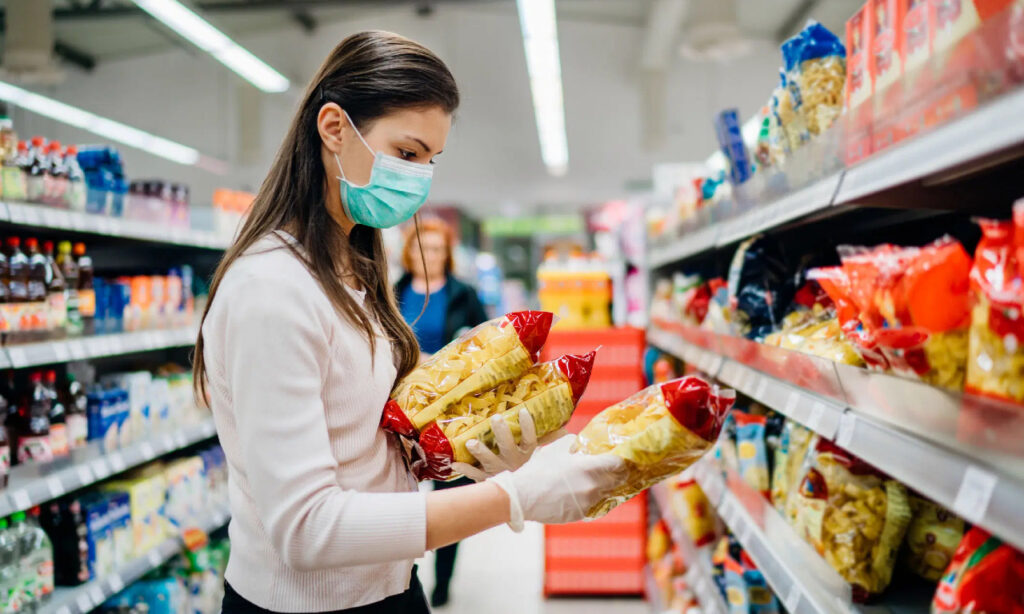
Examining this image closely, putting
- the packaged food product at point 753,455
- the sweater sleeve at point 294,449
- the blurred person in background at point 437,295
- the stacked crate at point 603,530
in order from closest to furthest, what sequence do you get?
the sweater sleeve at point 294,449
the packaged food product at point 753,455
the stacked crate at point 603,530
the blurred person in background at point 437,295

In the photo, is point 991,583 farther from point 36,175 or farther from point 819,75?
point 36,175

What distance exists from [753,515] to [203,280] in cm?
330

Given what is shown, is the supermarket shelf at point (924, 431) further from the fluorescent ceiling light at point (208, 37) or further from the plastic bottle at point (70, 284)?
the fluorescent ceiling light at point (208, 37)

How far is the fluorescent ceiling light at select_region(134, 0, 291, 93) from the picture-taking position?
6324 mm

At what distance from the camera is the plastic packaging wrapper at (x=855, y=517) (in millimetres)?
1297

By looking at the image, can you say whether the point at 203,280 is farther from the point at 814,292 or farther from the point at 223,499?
the point at 814,292

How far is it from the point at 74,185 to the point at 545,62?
637 cm

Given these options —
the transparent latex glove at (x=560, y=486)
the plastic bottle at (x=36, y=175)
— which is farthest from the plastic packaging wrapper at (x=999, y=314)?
the plastic bottle at (x=36, y=175)

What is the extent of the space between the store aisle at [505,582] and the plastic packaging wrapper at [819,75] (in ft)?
9.78

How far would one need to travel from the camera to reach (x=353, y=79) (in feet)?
4.00

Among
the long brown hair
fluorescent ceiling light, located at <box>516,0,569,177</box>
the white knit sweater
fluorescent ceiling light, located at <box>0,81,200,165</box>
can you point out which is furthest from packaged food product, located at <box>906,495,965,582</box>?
fluorescent ceiling light, located at <box>0,81,200,165</box>

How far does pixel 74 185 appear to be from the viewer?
2529mm

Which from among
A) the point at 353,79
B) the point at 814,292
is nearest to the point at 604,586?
the point at 814,292

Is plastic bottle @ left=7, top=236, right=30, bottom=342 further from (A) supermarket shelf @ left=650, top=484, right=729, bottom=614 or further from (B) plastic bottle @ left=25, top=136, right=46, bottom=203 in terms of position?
(A) supermarket shelf @ left=650, top=484, right=729, bottom=614
